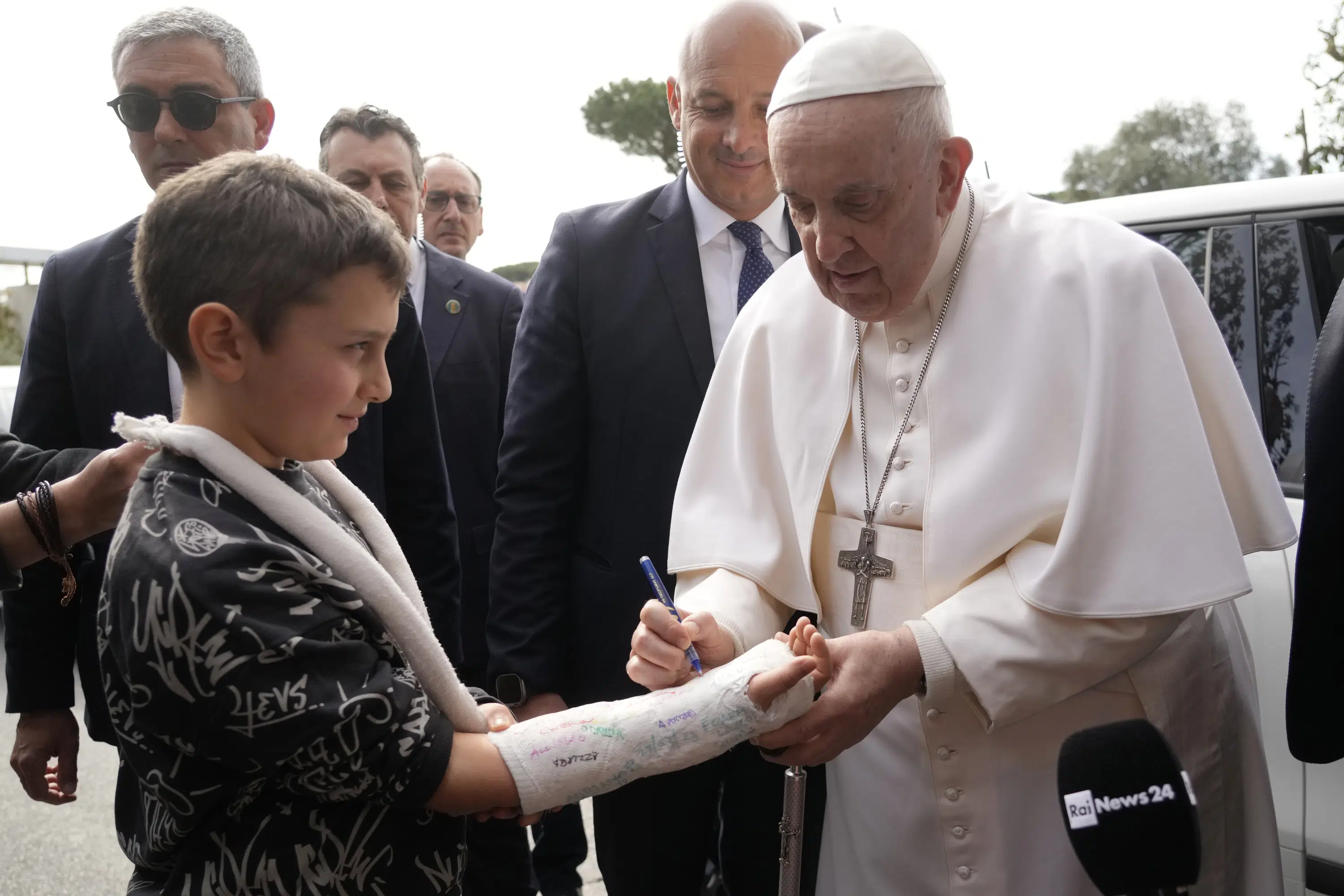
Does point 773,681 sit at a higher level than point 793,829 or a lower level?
higher

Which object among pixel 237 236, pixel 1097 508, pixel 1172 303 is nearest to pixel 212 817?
pixel 237 236

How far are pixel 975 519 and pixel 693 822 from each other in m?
1.09

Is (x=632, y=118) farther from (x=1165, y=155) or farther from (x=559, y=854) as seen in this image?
(x=559, y=854)

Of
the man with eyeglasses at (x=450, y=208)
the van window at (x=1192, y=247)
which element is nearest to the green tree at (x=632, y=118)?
the man with eyeglasses at (x=450, y=208)

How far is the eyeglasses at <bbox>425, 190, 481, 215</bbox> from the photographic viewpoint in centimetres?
593

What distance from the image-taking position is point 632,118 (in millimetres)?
30953

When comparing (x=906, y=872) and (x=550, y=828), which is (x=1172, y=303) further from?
(x=550, y=828)

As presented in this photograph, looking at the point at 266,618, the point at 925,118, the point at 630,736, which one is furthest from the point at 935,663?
the point at 266,618

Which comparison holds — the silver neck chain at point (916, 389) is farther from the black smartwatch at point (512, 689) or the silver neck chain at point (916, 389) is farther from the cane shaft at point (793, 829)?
the black smartwatch at point (512, 689)

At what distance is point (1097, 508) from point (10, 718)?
626 centimetres

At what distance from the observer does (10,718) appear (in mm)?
6352

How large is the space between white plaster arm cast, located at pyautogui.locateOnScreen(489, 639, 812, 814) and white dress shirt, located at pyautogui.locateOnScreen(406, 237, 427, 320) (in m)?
2.55

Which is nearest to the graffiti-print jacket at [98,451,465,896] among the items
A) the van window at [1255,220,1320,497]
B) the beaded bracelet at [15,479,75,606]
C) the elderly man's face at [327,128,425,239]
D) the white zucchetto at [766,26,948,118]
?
the beaded bracelet at [15,479,75,606]

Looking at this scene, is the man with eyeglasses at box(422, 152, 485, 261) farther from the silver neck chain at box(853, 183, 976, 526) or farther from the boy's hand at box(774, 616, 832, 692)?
the boy's hand at box(774, 616, 832, 692)
